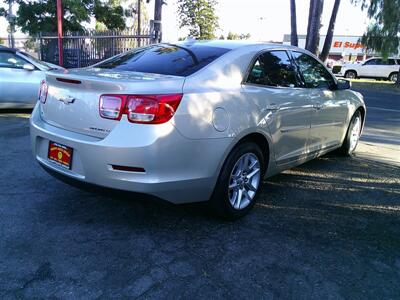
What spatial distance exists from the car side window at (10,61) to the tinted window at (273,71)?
20.5 feet

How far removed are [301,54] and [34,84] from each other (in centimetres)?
586

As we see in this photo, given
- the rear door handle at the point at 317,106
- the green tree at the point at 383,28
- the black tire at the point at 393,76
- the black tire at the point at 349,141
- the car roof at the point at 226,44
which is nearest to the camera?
the car roof at the point at 226,44

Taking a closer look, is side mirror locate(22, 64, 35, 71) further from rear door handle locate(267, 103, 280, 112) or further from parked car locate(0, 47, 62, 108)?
rear door handle locate(267, 103, 280, 112)

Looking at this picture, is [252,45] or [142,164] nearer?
[142,164]

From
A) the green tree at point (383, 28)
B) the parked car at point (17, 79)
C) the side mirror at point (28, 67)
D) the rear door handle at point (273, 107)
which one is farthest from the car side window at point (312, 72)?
the green tree at point (383, 28)

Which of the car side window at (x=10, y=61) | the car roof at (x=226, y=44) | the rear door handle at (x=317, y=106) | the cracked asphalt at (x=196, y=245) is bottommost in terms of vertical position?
the cracked asphalt at (x=196, y=245)

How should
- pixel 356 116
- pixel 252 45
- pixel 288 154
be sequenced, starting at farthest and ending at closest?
pixel 356 116 → pixel 288 154 → pixel 252 45

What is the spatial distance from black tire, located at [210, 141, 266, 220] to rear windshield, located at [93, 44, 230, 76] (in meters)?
0.78

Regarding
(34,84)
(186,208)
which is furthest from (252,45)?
(34,84)

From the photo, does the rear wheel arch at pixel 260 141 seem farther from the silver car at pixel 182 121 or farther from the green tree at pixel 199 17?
the green tree at pixel 199 17

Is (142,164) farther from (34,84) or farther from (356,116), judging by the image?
(34,84)

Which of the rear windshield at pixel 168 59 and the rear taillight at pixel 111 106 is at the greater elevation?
the rear windshield at pixel 168 59

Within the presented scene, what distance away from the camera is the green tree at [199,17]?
27156 mm

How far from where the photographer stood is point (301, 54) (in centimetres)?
492
